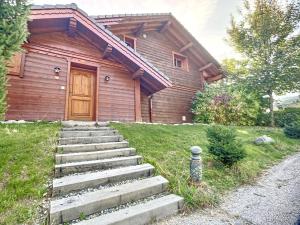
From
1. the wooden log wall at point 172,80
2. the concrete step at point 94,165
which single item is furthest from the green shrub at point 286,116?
the concrete step at point 94,165

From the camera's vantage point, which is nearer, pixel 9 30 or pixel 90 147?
pixel 9 30

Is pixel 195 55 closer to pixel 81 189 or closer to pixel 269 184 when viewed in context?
pixel 269 184

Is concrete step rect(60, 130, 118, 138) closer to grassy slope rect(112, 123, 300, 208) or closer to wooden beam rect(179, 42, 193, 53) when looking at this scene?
grassy slope rect(112, 123, 300, 208)

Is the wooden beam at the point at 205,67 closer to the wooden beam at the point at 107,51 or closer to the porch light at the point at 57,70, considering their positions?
the wooden beam at the point at 107,51

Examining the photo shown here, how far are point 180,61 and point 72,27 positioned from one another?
8203mm

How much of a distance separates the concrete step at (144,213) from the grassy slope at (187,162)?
298mm

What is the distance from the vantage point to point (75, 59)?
316 inches

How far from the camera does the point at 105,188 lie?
3.51m

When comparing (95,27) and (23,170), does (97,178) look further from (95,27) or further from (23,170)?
(95,27)

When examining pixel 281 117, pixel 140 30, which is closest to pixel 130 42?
pixel 140 30

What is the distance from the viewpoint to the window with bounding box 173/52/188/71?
44.9ft

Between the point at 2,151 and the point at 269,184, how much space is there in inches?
226

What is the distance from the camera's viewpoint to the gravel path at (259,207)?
10.0 ft

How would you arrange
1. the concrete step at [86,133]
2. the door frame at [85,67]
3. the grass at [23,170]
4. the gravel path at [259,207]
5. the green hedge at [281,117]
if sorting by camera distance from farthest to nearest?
the green hedge at [281,117] → the door frame at [85,67] → the concrete step at [86,133] → the gravel path at [259,207] → the grass at [23,170]
